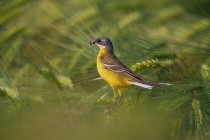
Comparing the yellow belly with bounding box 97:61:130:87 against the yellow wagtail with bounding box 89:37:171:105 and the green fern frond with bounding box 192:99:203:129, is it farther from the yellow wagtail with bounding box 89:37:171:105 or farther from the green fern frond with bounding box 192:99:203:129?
the green fern frond with bounding box 192:99:203:129

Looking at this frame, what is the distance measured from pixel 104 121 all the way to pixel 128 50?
463 millimetres

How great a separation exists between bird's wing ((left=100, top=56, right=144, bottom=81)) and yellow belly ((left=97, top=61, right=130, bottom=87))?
0.05 ft

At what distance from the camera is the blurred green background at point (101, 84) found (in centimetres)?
255

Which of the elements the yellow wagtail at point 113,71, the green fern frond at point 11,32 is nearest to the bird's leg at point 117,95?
the yellow wagtail at point 113,71

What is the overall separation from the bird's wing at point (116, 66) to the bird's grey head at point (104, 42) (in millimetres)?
92

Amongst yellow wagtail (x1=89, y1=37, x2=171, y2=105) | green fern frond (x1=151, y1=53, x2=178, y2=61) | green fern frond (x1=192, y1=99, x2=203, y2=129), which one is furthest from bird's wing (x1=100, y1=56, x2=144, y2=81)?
green fern frond (x1=192, y1=99, x2=203, y2=129)

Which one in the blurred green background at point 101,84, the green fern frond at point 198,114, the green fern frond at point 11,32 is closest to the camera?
the green fern frond at point 198,114

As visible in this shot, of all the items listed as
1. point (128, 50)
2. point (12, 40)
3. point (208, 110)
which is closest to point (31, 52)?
point (12, 40)

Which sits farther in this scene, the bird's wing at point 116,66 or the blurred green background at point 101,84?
the bird's wing at point 116,66

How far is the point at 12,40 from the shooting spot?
378 cm

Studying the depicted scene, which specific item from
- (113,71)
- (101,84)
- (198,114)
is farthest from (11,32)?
(198,114)

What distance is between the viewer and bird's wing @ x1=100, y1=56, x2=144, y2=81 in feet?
8.97

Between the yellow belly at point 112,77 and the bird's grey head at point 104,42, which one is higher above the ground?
the bird's grey head at point 104,42

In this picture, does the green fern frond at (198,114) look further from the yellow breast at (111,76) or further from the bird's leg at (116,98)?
the yellow breast at (111,76)
